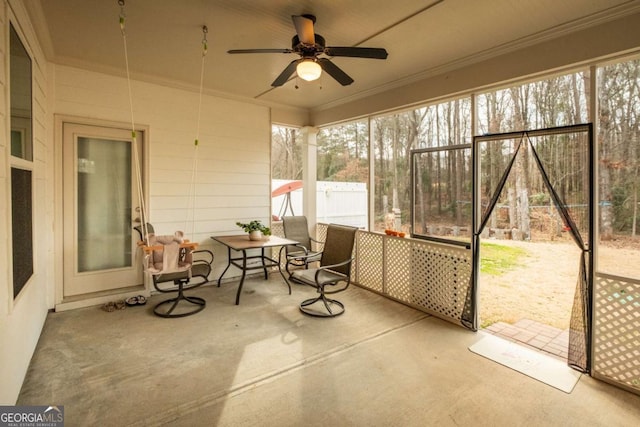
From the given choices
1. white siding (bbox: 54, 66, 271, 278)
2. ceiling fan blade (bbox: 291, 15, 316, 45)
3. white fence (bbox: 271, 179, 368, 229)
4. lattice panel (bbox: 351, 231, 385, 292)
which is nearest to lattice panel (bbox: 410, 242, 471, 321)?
lattice panel (bbox: 351, 231, 385, 292)

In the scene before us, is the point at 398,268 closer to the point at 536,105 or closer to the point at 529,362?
the point at 529,362

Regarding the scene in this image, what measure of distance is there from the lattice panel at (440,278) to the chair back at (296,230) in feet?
6.05

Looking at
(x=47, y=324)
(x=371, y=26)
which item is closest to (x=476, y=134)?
(x=371, y=26)

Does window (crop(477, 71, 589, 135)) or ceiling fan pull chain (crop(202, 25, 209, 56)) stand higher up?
ceiling fan pull chain (crop(202, 25, 209, 56))

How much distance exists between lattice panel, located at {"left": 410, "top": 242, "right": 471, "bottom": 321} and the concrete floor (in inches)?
8.0

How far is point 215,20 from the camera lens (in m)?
2.71

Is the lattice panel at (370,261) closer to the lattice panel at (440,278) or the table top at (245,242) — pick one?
the lattice panel at (440,278)

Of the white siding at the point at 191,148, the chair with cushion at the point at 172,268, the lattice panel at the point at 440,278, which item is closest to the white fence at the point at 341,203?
the white siding at the point at 191,148

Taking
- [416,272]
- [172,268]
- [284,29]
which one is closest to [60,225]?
[172,268]

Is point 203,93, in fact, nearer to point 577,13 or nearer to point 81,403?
point 81,403

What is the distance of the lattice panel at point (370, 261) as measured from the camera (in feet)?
14.4

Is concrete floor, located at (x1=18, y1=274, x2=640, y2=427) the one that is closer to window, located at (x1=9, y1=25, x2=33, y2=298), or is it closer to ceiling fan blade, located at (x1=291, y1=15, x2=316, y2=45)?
window, located at (x1=9, y1=25, x2=33, y2=298)

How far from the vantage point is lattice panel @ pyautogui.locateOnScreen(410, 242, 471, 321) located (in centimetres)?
336

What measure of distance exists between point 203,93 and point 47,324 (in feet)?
10.9
